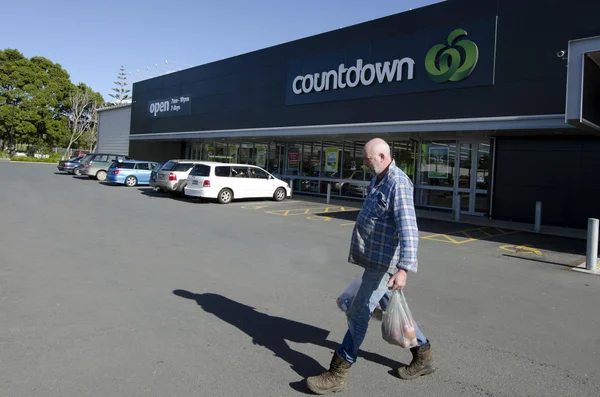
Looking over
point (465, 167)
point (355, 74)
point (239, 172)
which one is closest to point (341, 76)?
point (355, 74)

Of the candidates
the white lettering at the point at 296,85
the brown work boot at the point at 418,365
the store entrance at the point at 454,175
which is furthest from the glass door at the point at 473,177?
the brown work boot at the point at 418,365

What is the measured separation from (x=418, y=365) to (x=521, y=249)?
7.39 m

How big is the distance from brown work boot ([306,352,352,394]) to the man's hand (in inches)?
26.9

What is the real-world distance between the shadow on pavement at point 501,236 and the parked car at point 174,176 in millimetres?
7889

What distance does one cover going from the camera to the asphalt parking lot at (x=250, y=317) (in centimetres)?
346

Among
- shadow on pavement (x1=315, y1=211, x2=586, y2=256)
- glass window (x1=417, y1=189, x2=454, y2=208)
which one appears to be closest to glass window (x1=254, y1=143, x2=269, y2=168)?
glass window (x1=417, y1=189, x2=454, y2=208)

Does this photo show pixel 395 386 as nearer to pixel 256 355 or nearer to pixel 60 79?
pixel 256 355

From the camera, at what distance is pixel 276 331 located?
443 cm

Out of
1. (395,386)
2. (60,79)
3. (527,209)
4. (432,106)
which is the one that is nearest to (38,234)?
(395,386)

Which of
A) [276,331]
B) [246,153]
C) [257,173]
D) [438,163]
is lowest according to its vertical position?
[276,331]

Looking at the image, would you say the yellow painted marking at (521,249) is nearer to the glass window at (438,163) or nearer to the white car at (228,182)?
the glass window at (438,163)

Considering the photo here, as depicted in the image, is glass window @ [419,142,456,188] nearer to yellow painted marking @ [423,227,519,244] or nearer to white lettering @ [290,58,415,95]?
white lettering @ [290,58,415,95]

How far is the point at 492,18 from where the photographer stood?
1399 cm

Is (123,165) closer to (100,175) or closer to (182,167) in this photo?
(100,175)
